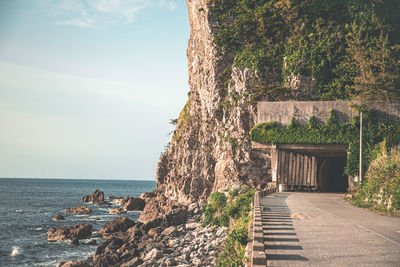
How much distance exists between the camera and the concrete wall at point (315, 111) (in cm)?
3134

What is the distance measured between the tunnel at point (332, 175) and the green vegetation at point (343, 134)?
15.9m

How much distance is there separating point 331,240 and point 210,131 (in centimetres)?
3847

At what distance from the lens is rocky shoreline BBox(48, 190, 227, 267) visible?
1883cm

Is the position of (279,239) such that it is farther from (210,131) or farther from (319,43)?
(210,131)

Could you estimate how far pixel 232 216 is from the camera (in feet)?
82.4

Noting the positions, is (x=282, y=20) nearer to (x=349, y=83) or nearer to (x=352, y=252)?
(x=349, y=83)

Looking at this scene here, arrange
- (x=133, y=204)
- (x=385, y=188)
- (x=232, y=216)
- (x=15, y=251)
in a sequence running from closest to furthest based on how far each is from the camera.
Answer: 1. (x=385, y=188)
2. (x=232, y=216)
3. (x=15, y=251)
4. (x=133, y=204)

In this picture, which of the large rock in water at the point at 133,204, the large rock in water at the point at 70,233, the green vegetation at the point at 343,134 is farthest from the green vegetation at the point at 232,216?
the large rock in water at the point at 133,204

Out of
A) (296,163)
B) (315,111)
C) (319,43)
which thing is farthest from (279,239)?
(319,43)

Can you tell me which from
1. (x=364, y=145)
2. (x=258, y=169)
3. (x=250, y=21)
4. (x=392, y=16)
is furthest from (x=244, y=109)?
(x=392, y=16)

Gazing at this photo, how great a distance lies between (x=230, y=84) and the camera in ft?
148

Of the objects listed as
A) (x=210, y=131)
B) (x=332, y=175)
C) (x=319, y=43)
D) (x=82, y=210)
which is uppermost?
(x=319, y=43)

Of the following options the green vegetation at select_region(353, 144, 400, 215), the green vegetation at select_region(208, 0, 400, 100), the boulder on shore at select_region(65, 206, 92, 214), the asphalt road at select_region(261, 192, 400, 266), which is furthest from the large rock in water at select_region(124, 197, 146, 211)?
the asphalt road at select_region(261, 192, 400, 266)

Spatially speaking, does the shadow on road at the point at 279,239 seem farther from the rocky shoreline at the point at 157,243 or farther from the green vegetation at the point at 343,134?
the green vegetation at the point at 343,134
